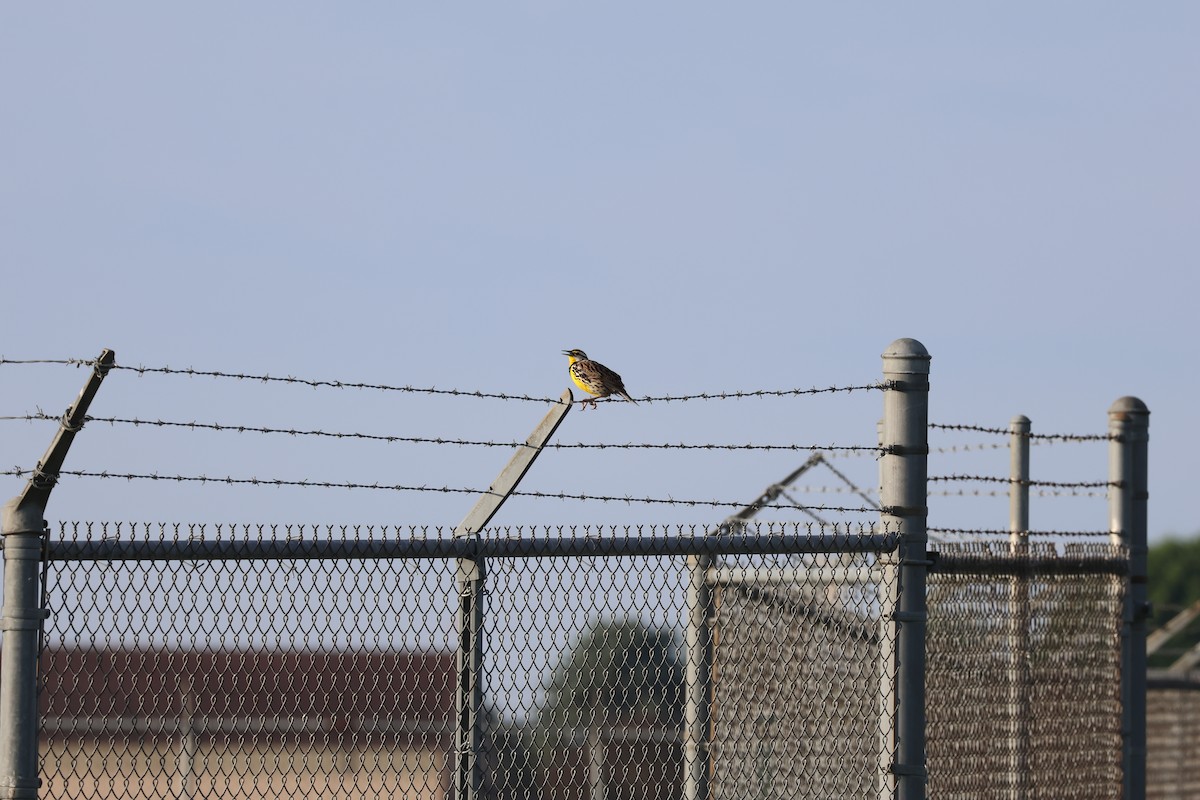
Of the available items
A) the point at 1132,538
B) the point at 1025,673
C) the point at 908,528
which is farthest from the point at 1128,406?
the point at 908,528

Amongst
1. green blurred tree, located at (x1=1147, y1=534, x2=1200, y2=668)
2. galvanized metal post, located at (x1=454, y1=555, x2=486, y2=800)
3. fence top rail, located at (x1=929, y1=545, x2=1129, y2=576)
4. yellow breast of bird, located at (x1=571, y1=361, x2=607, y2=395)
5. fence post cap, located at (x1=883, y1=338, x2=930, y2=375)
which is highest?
green blurred tree, located at (x1=1147, y1=534, x2=1200, y2=668)

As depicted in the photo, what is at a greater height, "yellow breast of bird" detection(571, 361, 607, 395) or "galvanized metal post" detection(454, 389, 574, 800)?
"yellow breast of bird" detection(571, 361, 607, 395)

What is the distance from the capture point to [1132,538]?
7547 mm

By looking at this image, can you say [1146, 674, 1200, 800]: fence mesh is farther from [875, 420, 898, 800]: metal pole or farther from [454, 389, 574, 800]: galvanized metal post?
[454, 389, 574, 800]: galvanized metal post

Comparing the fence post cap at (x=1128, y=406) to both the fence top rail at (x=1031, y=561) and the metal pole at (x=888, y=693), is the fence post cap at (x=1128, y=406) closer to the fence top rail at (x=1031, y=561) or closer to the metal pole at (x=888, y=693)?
the fence top rail at (x=1031, y=561)

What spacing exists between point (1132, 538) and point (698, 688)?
222 centimetres

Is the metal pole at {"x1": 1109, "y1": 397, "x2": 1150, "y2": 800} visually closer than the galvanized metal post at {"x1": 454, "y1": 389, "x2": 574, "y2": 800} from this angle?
No

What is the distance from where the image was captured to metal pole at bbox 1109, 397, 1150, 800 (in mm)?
7473

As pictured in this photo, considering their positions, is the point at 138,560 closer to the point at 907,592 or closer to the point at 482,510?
the point at 482,510

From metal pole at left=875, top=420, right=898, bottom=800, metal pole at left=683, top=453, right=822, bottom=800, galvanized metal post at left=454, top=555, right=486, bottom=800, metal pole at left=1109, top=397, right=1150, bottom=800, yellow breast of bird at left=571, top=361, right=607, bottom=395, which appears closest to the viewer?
galvanized metal post at left=454, top=555, right=486, bottom=800

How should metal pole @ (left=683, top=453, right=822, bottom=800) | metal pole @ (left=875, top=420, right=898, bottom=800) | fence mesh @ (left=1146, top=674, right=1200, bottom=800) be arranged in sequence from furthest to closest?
1. fence mesh @ (left=1146, top=674, right=1200, bottom=800)
2. metal pole @ (left=683, top=453, right=822, bottom=800)
3. metal pole @ (left=875, top=420, right=898, bottom=800)

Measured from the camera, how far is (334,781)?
23.8m

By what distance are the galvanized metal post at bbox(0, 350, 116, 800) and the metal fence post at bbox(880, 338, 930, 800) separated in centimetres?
277

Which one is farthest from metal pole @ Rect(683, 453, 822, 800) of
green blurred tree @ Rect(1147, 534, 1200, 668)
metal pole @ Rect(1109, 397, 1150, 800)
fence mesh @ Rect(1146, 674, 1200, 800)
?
green blurred tree @ Rect(1147, 534, 1200, 668)
